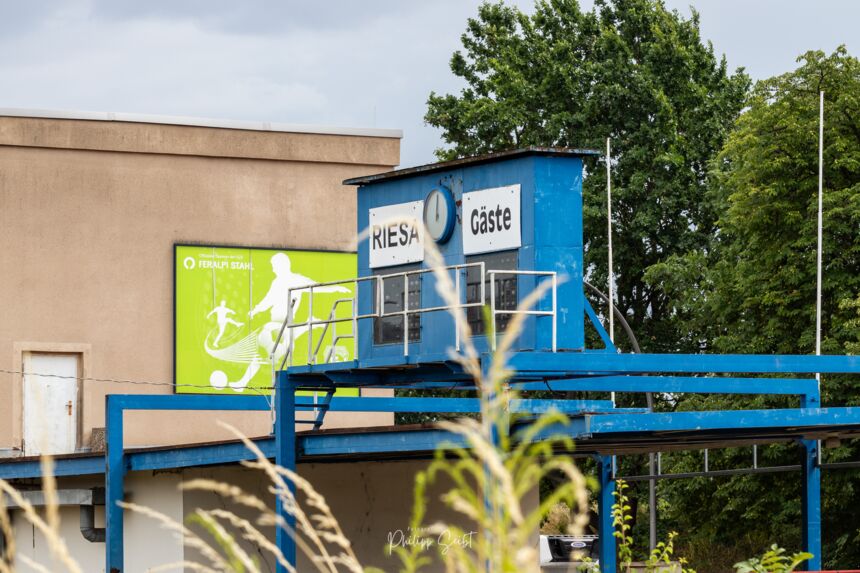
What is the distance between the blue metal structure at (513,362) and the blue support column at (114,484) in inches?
0.9

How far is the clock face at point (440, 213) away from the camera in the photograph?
21.6 m

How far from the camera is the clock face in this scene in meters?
21.6

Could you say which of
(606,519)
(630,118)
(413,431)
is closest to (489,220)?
(413,431)

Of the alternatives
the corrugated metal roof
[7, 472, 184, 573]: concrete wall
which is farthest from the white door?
the corrugated metal roof

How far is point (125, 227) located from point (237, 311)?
11.0 ft

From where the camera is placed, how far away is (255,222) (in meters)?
37.0

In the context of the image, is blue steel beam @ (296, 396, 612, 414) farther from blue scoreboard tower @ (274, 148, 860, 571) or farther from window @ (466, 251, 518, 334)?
window @ (466, 251, 518, 334)

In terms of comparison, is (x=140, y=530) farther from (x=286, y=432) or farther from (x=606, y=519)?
(x=606, y=519)

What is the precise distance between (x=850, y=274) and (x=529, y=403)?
18730 millimetres

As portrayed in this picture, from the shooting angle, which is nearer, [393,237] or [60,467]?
[393,237]

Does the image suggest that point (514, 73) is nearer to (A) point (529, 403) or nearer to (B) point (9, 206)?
(B) point (9, 206)

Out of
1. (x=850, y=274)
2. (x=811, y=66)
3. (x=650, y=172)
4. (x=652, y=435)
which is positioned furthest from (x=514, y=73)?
(x=652, y=435)

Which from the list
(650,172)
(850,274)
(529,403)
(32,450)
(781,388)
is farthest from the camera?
(650,172)

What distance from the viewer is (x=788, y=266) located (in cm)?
4041
